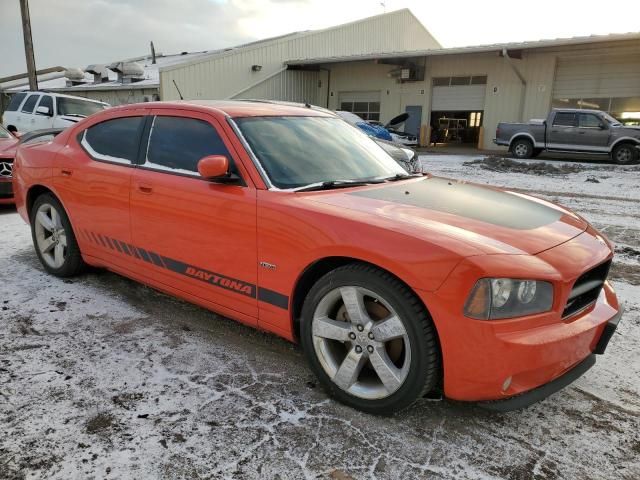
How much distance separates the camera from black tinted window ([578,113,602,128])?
16.3m

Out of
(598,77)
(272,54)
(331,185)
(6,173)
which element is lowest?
(6,173)

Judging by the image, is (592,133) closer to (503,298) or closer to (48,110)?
(48,110)

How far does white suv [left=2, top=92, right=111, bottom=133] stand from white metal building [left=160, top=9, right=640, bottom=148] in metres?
7.75

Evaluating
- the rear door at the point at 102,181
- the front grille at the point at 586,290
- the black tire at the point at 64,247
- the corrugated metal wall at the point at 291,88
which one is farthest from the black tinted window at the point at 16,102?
the front grille at the point at 586,290

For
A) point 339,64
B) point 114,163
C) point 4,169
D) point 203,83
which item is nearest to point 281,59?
point 339,64

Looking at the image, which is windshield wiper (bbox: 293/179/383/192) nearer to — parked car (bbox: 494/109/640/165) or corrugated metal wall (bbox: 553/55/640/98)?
parked car (bbox: 494/109/640/165)

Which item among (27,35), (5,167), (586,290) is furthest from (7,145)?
(27,35)

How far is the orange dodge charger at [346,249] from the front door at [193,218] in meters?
0.01

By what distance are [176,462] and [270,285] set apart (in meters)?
1.02

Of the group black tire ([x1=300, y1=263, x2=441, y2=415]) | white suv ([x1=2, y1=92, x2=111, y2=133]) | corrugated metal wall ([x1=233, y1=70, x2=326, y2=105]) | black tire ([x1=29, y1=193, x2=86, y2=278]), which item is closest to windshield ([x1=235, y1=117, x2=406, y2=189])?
black tire ([x1=300, y1=263, x2=441, y2=415])

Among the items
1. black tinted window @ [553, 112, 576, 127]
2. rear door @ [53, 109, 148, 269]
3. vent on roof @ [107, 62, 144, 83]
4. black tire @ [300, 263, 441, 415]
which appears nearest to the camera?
black tire @ [300, 263, 441, 415]

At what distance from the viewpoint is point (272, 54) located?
84.7 ft

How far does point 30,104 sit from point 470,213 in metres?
14.7

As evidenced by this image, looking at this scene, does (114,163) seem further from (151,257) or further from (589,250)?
(589,250)
